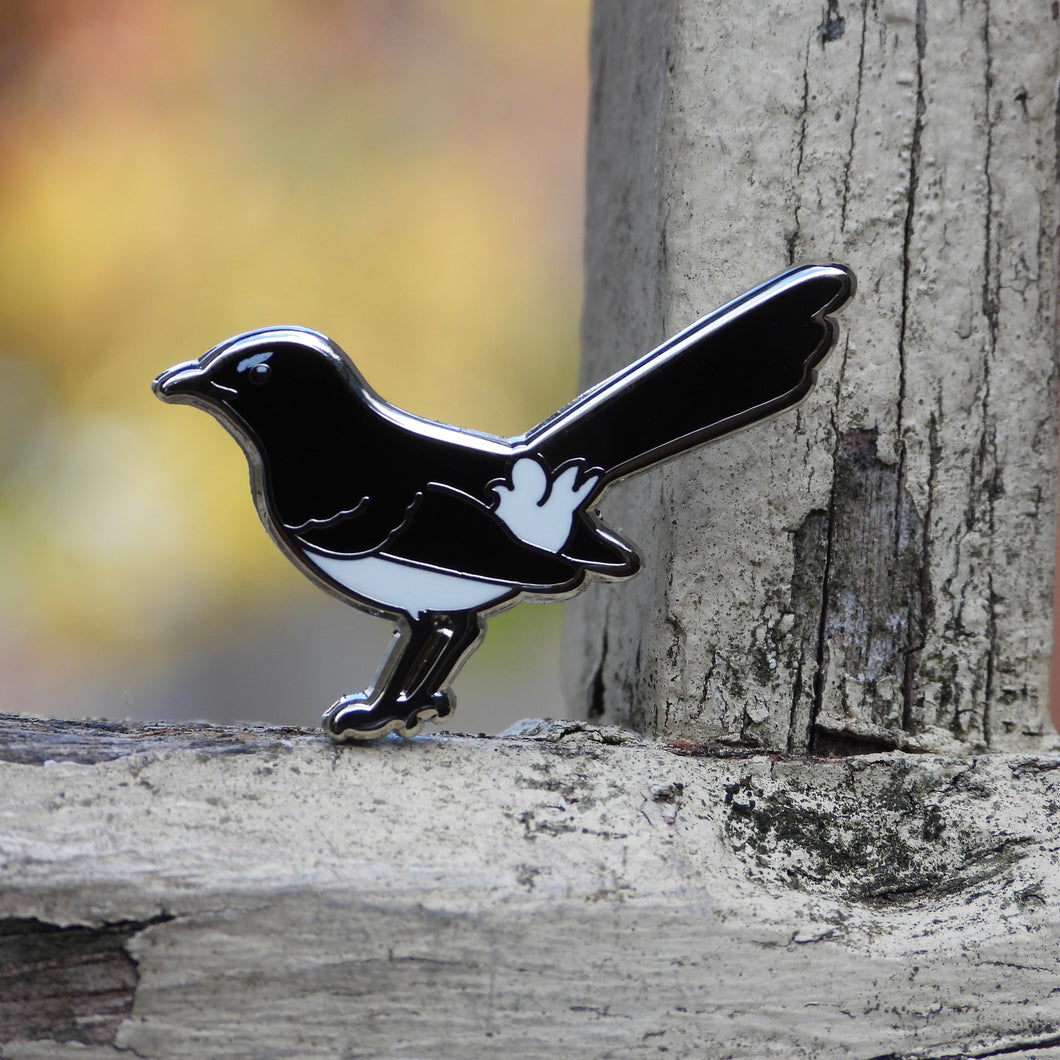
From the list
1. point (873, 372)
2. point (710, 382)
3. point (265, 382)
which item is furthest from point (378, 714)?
point (873, 372)

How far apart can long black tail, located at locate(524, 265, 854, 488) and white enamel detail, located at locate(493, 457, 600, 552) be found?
17 millimetres

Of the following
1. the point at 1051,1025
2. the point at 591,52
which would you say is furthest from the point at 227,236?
Answer: the point at 1051,1025

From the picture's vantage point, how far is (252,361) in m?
0.93

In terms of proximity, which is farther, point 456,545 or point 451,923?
point 456,545

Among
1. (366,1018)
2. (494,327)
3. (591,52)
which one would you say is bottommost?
(366,1018)

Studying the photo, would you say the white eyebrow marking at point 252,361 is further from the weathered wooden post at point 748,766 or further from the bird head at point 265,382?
the weathered wooden post at point 748,766

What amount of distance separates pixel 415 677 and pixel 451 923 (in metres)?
0.24

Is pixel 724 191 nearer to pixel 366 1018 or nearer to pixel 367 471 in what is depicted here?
pixel 367 471

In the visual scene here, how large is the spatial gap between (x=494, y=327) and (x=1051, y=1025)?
7.45 ft

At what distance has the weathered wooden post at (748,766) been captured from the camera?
798 mm

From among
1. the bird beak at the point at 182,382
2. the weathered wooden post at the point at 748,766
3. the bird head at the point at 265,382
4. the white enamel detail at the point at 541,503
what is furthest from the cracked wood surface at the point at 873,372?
the bird beak at the point at 182,382

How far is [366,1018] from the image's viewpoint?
802mm

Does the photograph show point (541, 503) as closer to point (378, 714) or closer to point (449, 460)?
point (449, 460)

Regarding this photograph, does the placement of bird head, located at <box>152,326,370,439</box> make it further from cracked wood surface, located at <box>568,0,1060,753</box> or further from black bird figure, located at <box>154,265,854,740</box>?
cracked wood surface, located at <box>568,0,1060,753</box>
